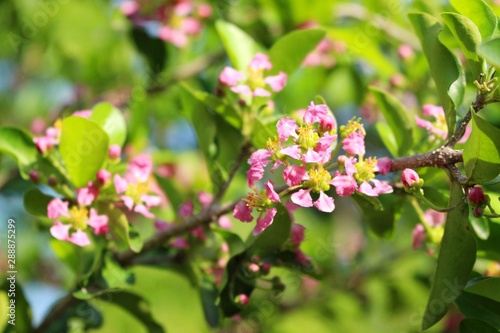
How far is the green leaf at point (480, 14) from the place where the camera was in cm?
138

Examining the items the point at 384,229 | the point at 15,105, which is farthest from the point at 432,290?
the point at 15,105

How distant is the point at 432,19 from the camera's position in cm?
154

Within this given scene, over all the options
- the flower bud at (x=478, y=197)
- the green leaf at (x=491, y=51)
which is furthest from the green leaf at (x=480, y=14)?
the flower bud at (x=478, y=197)

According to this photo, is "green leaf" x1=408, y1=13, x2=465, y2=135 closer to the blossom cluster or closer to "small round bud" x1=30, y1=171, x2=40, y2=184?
the blossom cluster

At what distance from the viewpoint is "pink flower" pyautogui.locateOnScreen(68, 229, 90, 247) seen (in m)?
1.66

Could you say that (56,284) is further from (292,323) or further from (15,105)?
(292,323)

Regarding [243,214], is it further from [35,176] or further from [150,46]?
[150,46]

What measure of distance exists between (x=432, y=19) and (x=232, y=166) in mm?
643

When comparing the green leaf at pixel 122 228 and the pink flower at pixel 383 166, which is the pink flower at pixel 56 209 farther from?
the pink flower at pixel 383 166

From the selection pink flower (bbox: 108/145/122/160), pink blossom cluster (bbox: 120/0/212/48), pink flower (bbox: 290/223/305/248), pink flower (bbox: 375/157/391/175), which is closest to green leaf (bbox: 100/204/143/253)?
pink flower (bbox: 108/145/122/160)

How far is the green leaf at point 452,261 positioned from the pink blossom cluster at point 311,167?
14 cm

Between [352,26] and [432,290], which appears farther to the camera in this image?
[352,26]

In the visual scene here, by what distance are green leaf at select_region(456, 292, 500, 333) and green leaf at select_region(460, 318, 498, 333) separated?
0.07 feet

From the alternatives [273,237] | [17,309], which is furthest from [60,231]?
[273,237]
